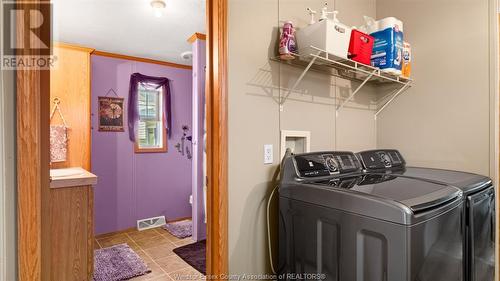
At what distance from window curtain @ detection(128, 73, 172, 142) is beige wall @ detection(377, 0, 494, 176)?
3.03 m

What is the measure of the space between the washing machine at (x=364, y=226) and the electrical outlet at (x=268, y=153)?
124 mm

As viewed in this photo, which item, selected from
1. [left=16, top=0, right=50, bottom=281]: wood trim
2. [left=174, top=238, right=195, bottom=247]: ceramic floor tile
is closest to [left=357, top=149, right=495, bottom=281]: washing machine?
[left=16, top=0, right=50, bottom=281]: wood trim

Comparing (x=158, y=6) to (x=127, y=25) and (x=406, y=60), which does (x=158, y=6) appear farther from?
(x=406, y=60)

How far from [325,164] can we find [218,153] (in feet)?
2.04

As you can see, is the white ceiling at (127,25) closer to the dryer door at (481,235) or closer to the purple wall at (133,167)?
the purple wall at (133,167)

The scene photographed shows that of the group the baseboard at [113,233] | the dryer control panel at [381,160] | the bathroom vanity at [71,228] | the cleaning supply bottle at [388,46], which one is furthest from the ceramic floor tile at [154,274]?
the cleaning supply bottle at [388,46]

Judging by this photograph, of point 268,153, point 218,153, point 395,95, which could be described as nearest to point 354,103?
point 395,95

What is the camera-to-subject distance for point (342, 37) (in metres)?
Result: 1.51

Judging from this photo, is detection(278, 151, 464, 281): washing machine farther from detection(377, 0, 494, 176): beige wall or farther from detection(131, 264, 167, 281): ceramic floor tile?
detection(131, 264, 167, 281): ceramic floor tile

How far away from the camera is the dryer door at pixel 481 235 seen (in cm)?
138

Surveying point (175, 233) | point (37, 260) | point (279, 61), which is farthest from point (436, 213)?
point (175, 233)

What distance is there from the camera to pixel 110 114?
3.65 metres

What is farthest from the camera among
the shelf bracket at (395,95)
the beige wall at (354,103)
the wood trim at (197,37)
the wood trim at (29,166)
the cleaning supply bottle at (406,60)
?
the wood trim at (197,37)

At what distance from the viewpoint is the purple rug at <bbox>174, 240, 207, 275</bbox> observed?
106 inches
